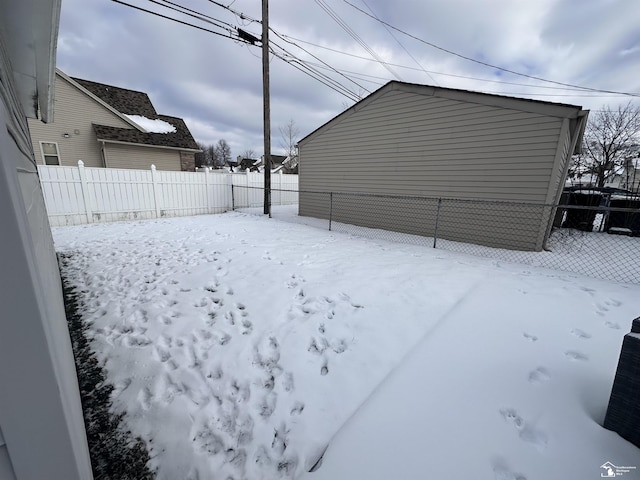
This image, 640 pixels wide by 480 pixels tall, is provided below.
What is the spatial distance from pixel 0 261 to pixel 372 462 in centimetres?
187

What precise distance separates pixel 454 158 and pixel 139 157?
14.0m

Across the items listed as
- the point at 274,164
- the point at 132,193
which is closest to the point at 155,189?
the point at 132,193

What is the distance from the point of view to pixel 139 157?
43.9 ft

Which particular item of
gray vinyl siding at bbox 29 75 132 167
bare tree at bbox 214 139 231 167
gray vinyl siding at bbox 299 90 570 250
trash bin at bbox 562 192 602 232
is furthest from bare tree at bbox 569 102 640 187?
bare tree at bbox 214 139 231 167

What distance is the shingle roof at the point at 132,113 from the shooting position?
12734 millimetres

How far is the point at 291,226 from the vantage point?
847cm

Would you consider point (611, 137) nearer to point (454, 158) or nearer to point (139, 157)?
Result: point (454, 158)

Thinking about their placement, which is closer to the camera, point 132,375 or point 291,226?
point 132,375

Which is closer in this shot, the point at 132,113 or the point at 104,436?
the point at 104,436

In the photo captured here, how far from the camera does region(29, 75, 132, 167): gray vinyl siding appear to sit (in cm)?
1148

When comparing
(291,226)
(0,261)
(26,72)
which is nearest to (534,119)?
(291,226)

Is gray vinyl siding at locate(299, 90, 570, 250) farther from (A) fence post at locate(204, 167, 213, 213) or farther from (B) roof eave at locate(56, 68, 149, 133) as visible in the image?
(B) roof eave at locate(56, 68, 149, 133)

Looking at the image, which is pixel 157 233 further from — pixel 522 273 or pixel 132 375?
pixel 522 273

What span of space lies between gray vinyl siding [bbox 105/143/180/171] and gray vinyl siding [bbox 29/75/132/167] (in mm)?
605
